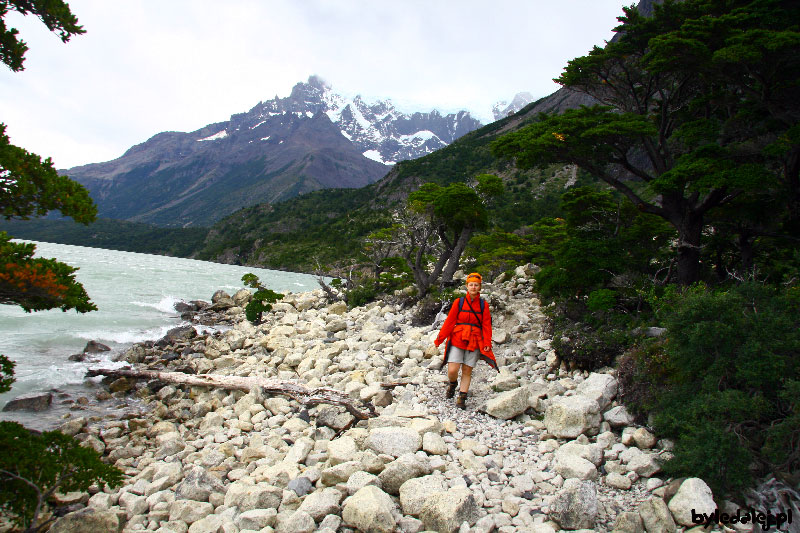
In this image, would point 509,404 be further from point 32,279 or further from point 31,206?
point 31,206

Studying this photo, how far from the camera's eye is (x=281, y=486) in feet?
13.9

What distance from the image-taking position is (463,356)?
19.6 feet

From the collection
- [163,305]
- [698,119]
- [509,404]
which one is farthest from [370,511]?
[163,305]

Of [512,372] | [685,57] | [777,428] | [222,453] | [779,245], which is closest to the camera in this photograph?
[777,428]

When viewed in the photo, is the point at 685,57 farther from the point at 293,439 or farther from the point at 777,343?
the point at 293,439

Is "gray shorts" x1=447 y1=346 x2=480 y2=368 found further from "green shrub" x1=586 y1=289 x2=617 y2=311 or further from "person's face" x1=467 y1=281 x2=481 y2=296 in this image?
"green shrub" x1=586 y1=289 x2=617 y2=311

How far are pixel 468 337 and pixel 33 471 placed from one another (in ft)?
15.9

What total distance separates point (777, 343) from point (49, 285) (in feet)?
21.2

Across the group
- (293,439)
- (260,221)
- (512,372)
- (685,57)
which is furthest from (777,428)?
(260,221)

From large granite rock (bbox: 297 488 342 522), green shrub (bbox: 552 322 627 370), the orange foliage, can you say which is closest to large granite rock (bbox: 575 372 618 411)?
green shrub (bbox: 552 322 627 370)

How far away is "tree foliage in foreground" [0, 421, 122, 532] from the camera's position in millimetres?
3303

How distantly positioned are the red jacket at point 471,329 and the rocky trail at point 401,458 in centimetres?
67

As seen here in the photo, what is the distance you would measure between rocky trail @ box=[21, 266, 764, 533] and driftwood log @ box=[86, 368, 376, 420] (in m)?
0.19

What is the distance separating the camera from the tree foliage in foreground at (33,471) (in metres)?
3.30
